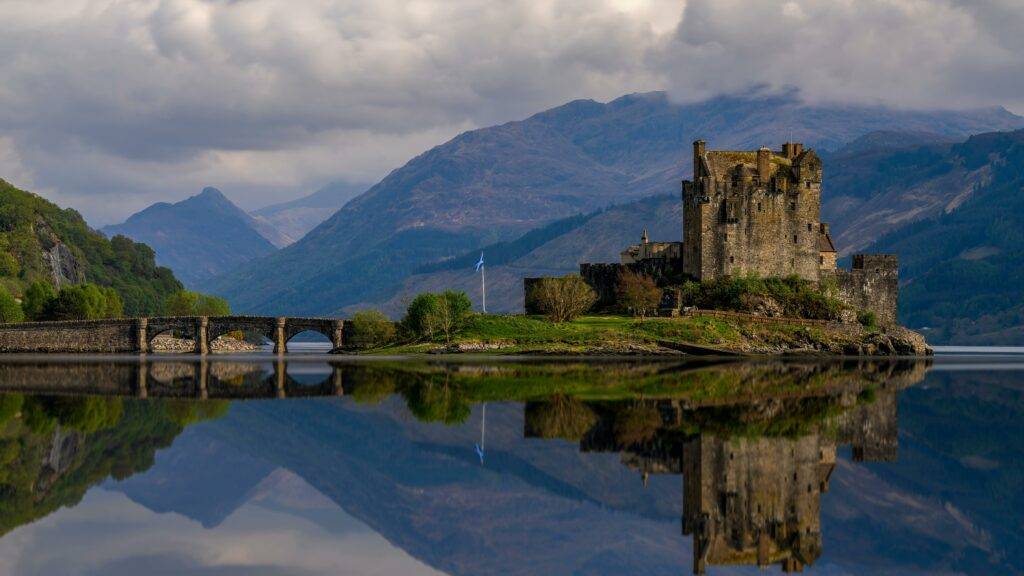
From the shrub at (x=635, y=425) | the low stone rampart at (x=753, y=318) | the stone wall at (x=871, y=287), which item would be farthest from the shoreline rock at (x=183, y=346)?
the shrub at (x=635, y=425)

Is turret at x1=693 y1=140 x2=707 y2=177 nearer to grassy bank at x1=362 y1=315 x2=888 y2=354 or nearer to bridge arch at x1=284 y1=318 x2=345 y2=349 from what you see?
grassy bank at x1=362 y1=315 x2=888 y2=354

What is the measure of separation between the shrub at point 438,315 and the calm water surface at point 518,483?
57953mm

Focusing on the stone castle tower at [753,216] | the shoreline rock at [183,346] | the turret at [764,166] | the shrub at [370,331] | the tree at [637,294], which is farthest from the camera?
the shoreline rock at [183,346]

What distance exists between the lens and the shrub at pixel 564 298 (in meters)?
131

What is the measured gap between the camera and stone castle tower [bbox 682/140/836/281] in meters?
131

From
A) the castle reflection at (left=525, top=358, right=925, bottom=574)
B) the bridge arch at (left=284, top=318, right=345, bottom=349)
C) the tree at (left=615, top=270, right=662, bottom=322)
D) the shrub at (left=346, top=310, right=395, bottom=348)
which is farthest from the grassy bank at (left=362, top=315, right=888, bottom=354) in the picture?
the castle reflection at (left=525, top=358, right=925, bottom=574)

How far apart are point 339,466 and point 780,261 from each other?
93.4m

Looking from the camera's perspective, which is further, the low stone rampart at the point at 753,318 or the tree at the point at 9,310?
the tree at the point at 9,310

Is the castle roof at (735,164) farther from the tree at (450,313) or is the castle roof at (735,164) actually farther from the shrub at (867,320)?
the tree at (450,313)

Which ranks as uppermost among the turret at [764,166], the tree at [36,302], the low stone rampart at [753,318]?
the turret at [764,166]

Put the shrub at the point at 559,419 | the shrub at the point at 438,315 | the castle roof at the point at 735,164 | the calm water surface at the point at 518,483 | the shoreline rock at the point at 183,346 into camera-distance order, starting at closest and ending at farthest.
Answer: the calm water surface at the point at 518,483
the shrub at the point at 559,419
the shrub at the point at 438,315
the castle roof at the point at 735,164
the shoreline rock at the point at 183,346

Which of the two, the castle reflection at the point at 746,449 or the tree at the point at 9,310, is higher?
the tree at the point at 9,310

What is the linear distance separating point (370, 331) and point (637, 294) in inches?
1415

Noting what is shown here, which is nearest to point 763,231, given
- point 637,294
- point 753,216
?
point 753,216
